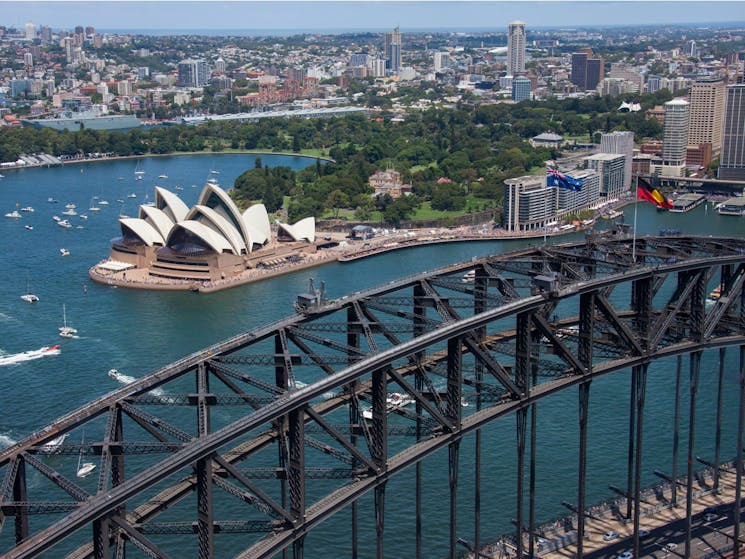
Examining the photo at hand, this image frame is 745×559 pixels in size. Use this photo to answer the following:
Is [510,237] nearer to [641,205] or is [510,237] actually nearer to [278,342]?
[641,205]

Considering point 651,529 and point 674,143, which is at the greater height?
point 674,143

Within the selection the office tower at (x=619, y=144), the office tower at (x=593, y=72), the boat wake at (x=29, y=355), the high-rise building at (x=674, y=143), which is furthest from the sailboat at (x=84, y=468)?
the office tower at (x=593, y=72)

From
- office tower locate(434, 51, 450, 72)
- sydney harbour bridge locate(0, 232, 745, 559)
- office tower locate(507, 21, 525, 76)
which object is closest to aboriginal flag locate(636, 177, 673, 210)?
sydney harbour bridge locate(0, 232, 745, 559)

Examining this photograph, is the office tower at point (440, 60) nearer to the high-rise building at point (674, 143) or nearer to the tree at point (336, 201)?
the high-rise building at point (674, 143)

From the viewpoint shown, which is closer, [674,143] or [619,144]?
[619,144]

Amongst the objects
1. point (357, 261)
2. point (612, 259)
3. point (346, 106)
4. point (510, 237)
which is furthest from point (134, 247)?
point (346, 106)

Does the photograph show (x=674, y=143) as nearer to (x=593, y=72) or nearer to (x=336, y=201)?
(x=336, y=201)

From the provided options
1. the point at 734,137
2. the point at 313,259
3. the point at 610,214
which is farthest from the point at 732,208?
the point at 313,259
